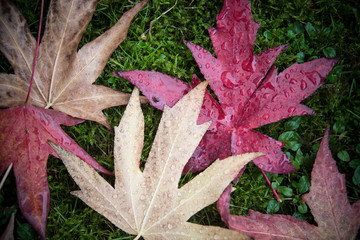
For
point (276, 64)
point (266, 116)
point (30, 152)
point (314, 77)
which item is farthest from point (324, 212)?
point (30, 152)

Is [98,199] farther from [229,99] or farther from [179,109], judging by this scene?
[229,99]

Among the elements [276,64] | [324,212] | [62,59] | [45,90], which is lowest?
[324,212]

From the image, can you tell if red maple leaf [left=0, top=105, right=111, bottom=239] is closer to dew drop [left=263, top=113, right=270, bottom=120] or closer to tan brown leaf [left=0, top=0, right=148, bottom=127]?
tan brown leaf [left=0, top=0, right=148, bottom=127]

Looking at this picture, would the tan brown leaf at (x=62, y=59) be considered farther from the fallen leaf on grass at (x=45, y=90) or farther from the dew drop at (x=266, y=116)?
the dew drop at (x=266, y=116)

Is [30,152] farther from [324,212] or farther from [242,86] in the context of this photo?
[324,212]

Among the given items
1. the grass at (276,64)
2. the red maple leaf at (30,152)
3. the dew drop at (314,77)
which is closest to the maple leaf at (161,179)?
the red maple leaf at (30,152)

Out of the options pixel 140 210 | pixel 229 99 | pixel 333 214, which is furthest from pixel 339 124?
pixel 140 210
